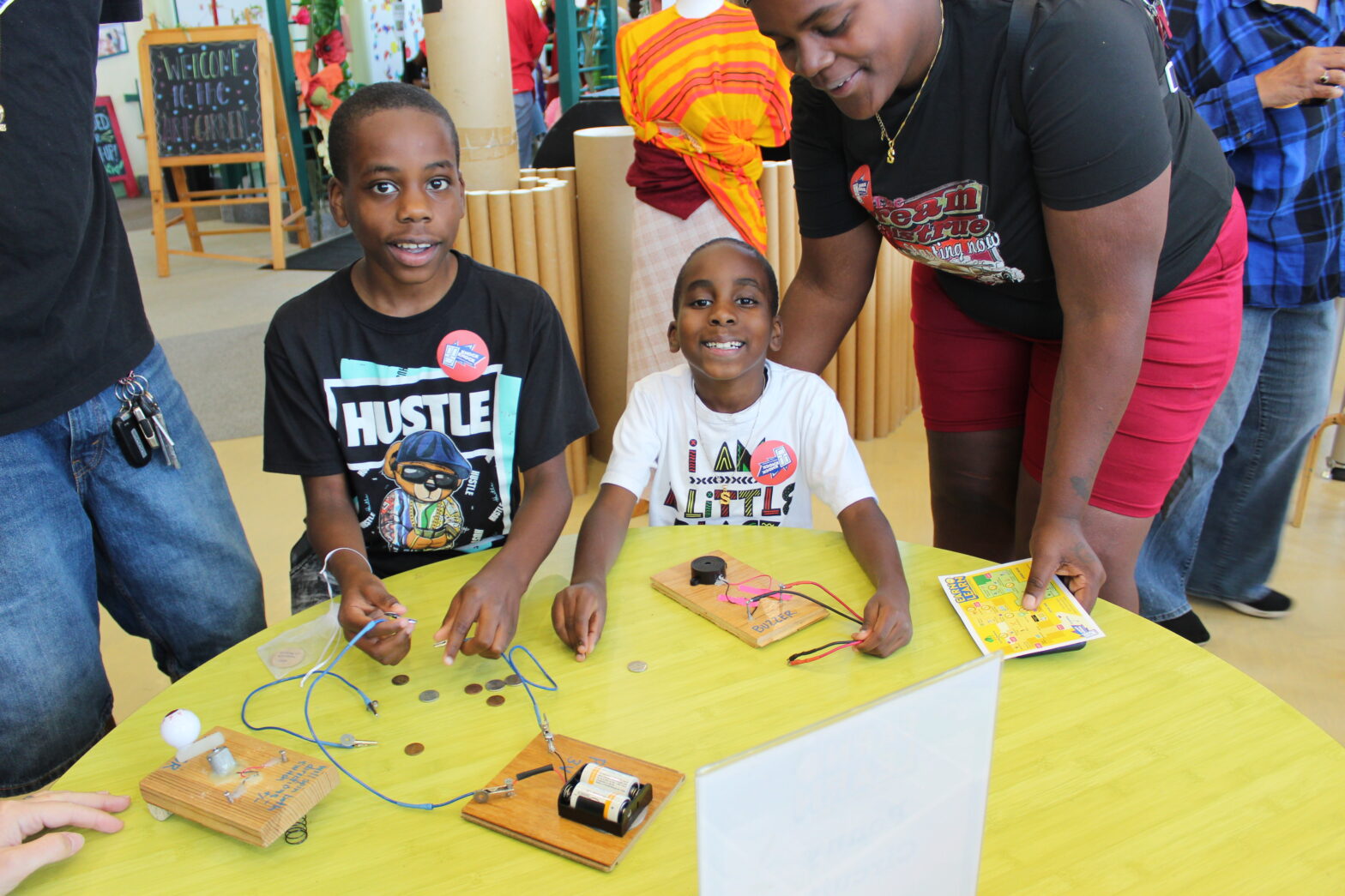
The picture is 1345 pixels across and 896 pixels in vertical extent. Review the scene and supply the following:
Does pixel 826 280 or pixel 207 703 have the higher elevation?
pixel 826 280

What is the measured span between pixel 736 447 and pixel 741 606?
18.4 inches

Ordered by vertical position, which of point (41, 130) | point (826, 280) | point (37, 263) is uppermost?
point (41, 130)

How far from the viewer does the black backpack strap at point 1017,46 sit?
3.98 feet

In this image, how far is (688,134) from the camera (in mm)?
2701

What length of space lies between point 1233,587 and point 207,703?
7.54 ft

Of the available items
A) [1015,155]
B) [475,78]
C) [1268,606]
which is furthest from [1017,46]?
[475,78]

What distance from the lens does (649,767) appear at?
888 millimetres

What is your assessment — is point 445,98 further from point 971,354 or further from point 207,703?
point 207,703

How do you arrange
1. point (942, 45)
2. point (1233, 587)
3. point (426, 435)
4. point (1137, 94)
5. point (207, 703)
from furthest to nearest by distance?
point (1233, 587)
point (426, 435)
point (942, 45)
point (1137, 94)
point (207, 703)

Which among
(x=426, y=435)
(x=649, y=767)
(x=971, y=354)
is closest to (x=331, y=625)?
(x=426, y=435)

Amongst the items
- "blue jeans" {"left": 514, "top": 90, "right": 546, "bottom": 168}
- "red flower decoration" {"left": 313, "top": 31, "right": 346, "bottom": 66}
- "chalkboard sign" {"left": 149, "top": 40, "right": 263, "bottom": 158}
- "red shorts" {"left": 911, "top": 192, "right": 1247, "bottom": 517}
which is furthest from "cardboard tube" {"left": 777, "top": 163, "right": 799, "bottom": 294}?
"red flower decoration" {"left": 313, "top": 31, "right": 346, "bottom": 66}

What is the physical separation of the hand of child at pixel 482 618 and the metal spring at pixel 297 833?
0.24 metres

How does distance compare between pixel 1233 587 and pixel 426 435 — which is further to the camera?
pixel 1233 587

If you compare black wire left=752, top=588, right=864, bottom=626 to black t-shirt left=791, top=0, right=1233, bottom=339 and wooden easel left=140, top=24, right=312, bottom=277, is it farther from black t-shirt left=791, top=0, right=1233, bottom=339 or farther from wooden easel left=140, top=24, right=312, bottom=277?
wooden easel left=140, top=24, right=312, bottom=277
